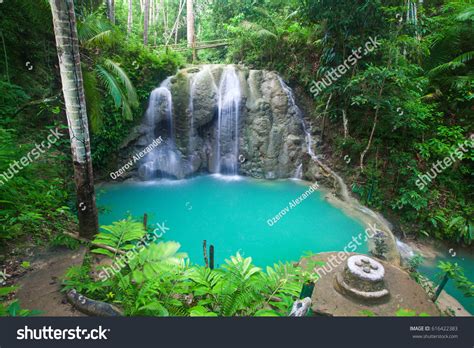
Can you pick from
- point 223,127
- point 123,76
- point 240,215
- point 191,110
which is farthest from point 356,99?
point 123,76

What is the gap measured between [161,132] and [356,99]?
7.91m

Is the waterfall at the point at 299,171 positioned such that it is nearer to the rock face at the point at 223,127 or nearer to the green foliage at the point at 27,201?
the rock face at the point at 223,127

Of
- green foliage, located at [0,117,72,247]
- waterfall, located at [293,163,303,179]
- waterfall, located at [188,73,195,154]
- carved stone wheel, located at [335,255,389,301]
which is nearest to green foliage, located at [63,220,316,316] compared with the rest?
carved stone wheel, located at [335,255,389,301]

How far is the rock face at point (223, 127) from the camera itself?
11.4m

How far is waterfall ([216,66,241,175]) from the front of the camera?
11727 mm

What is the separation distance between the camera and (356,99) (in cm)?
815

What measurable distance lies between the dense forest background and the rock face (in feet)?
3.05

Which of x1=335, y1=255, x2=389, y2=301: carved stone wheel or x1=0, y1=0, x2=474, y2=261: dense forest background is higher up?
x1=0, y1=0, x2=474, y2=261: dense forest background

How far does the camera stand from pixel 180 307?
2748 millimetres

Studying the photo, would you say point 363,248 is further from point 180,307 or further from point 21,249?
point 21,249

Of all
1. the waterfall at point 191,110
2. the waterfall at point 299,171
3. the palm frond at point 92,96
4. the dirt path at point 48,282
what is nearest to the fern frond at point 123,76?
the palm frond at point 92,96

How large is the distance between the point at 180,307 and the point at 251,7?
59.9ft

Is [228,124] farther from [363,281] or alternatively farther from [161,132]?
[363,281]

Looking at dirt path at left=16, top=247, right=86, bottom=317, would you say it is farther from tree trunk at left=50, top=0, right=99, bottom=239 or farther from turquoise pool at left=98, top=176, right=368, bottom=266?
turquoise pool at left=98, top=176, right=368, bottom=266
